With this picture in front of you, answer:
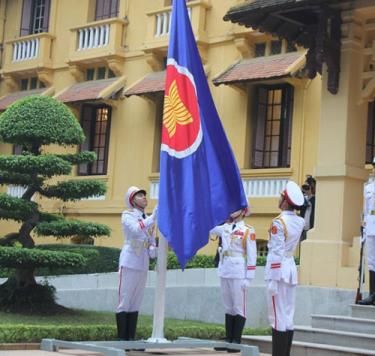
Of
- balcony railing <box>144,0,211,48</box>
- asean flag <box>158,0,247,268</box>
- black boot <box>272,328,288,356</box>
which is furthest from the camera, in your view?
balcony railing <box>144,0,211,48</box>

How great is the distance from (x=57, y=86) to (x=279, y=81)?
8.21 meters

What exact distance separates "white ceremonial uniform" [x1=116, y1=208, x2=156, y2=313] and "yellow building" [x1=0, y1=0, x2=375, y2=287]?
3.90 metres

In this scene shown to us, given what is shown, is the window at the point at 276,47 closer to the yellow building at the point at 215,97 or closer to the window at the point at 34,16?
the yellow building at the point at 215,97

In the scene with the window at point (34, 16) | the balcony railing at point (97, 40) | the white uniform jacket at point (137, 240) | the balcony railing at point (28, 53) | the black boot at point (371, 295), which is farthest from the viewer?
the window at point (34, 16)

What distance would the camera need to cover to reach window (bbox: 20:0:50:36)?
28344 mm

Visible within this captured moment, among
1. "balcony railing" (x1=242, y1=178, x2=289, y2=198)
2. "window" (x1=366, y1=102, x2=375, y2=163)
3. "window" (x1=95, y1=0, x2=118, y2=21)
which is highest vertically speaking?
"window" (x1=95, y1=0, x2=118, y2=21)

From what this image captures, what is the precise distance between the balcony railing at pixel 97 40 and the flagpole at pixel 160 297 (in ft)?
48.3

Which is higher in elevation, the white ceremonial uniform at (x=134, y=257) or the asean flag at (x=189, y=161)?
the asean flag at (x=189, y=161)

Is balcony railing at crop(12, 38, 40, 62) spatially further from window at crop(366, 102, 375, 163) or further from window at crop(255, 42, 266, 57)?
window at crop(366, 102, 375, 163)

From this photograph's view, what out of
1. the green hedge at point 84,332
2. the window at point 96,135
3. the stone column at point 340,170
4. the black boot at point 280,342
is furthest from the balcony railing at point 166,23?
the black boot at point 280,342

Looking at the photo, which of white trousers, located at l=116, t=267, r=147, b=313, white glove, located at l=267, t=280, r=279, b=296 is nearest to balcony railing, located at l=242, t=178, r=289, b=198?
white trousers, located at l=116, t=267, r=147, b=313

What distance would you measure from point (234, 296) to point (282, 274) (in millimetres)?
2174

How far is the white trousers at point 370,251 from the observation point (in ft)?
43.2

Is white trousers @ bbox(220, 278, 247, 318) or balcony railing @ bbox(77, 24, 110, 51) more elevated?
balcony railing @ bbox(77, 24, 110, 51)
